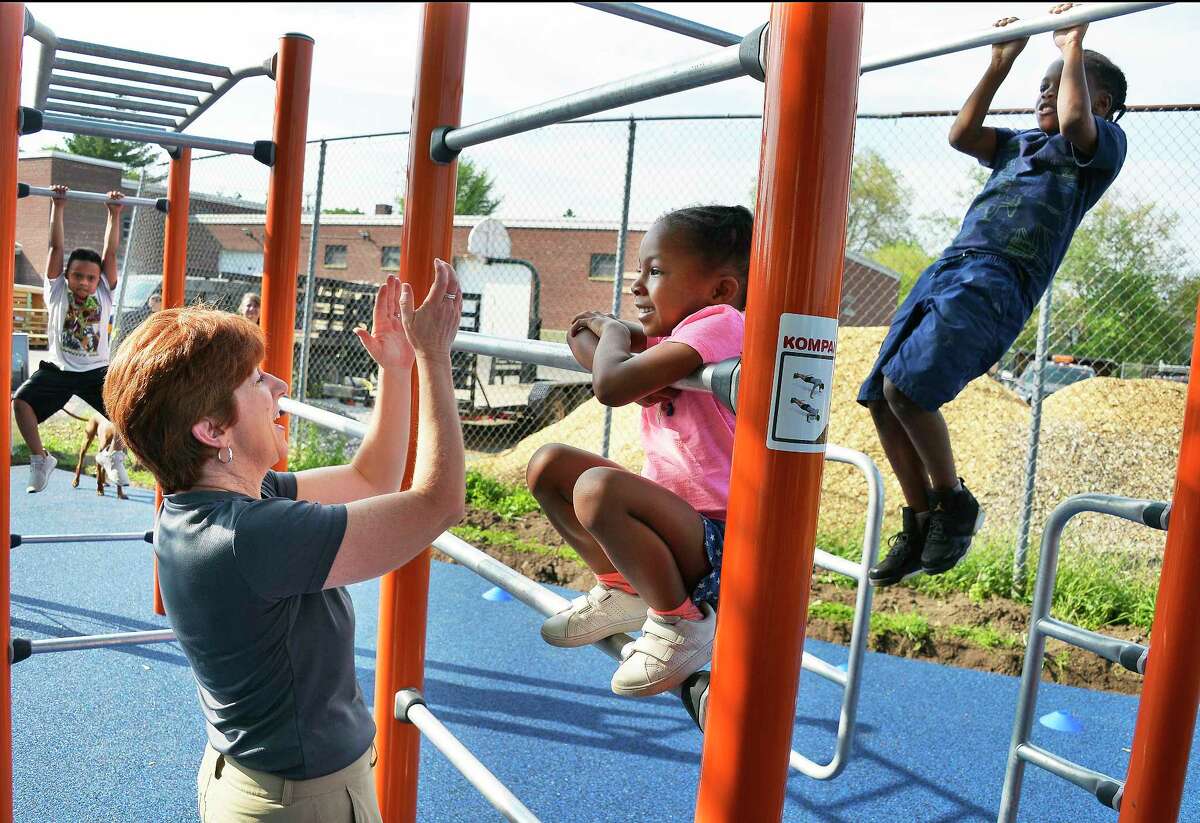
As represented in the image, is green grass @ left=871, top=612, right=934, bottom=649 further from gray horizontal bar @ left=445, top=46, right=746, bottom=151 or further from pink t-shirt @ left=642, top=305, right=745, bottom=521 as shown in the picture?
gray horizontal bar @ left=445, top=46, right=746, bottom=151

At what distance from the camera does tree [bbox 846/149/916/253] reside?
20516 mm

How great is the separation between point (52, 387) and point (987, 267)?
4.47 metres

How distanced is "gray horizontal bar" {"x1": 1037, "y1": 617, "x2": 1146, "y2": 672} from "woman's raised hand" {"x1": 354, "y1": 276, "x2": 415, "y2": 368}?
4.81 ft

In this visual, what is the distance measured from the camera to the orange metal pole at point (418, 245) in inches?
71.7

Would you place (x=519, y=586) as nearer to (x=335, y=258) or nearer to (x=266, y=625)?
(x=266, y=625)

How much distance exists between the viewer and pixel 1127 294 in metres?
6.86

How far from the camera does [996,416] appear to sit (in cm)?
777

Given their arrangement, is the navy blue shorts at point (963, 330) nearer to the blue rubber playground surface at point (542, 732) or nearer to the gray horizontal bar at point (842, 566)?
the gray horizontal bar at point (842, 566)

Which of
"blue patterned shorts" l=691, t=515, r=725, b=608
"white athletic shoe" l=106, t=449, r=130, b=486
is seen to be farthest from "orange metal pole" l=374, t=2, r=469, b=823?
"white athletic shoe" l=106, t=449, r=130, b=486

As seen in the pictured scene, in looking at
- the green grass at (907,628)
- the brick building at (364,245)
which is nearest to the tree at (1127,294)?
the green grass at (907,628)

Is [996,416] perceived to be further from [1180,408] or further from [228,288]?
[228,288]

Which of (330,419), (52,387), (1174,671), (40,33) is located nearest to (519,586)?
(330,419)

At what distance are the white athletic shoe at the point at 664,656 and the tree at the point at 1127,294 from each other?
223 inches

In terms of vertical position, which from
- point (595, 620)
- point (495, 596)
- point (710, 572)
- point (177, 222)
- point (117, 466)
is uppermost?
point (177, 222)
